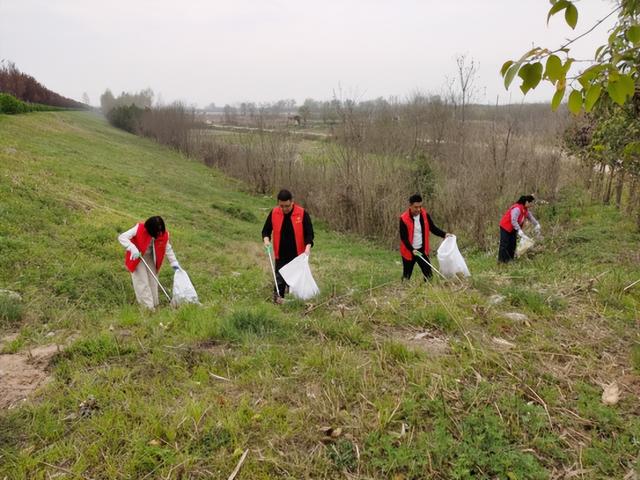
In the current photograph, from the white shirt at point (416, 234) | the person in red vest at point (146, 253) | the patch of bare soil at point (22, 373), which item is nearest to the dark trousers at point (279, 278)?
the person in red vest at point (146, 253)

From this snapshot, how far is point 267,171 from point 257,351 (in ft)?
67.1

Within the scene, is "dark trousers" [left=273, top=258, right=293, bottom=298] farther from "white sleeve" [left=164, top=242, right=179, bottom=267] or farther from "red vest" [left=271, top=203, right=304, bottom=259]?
"white sleeve" [left=164, top=242, right=179, bottom=267]

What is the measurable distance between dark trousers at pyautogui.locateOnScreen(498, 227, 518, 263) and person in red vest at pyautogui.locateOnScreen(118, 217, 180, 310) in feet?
21.9

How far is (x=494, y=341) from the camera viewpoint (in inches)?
139

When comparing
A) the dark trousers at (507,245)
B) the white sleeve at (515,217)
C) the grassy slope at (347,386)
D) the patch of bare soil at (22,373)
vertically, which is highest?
the white sleeve at (515,217)

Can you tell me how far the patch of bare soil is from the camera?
3197 millimetres

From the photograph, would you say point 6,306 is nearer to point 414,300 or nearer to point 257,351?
point 257,351

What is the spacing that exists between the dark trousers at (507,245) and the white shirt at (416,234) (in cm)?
327

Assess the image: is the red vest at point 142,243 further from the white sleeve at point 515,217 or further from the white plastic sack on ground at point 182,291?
the white sleeve at point 515,217

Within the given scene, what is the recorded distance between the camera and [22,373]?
355 centimetres

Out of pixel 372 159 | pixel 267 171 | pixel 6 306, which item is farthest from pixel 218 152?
pixel 6 306

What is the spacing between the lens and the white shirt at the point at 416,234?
649cm

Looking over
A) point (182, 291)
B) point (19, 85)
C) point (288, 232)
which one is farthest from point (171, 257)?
point (19, 85)

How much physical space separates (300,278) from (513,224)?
5.41 m
